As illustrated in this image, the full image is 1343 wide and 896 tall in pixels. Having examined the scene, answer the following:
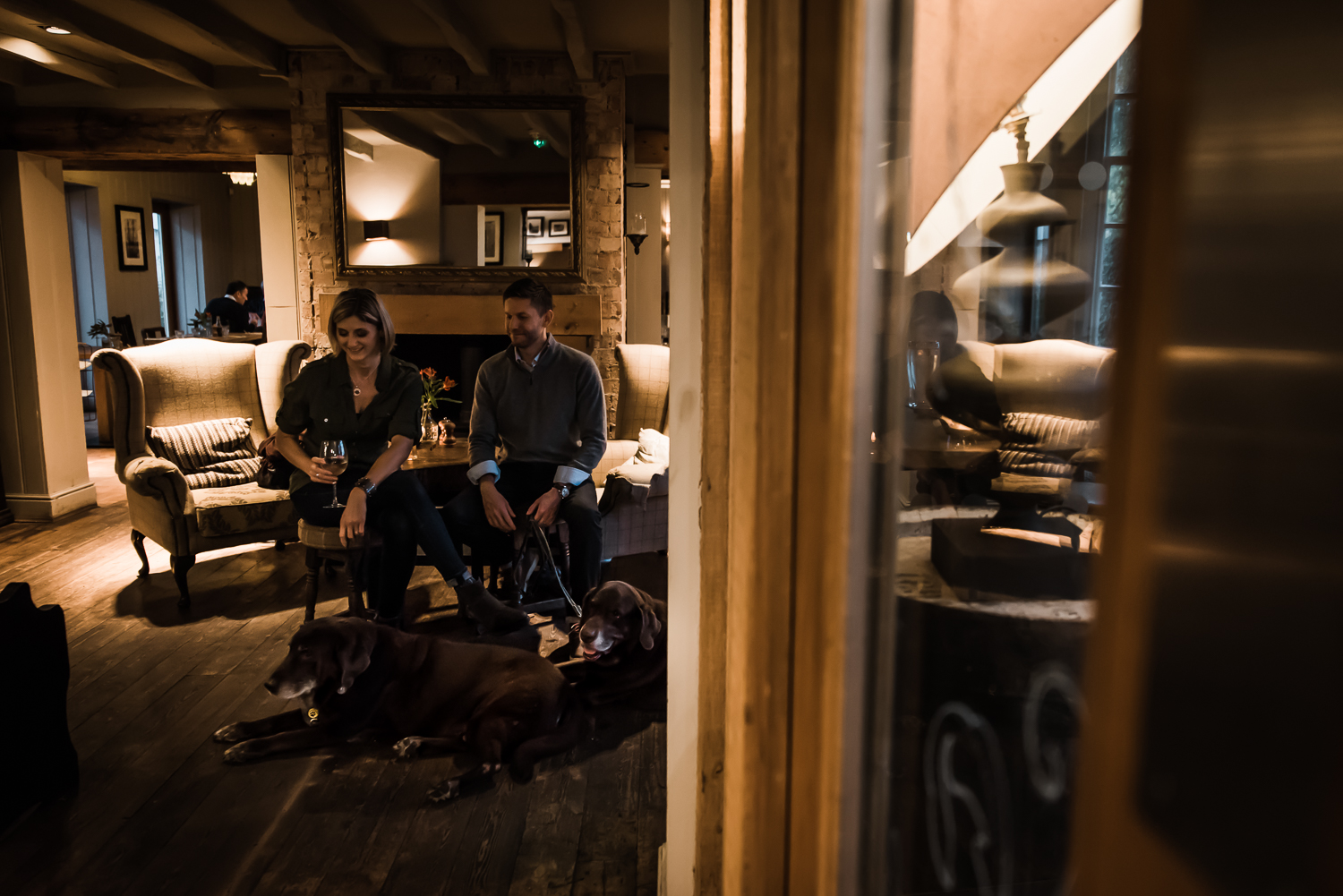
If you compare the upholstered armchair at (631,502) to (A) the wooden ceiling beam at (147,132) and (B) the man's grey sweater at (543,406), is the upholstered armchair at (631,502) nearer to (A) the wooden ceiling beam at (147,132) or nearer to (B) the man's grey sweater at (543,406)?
(B) the man's grey sweater at (543,406)

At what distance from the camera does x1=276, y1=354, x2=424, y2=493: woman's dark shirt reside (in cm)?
283

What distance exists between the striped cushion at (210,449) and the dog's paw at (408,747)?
1882 millimetres

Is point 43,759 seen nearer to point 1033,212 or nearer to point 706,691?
point 706,691

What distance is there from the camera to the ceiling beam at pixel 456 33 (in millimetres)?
3820

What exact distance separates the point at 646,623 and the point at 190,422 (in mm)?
2541

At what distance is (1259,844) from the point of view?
16 cm

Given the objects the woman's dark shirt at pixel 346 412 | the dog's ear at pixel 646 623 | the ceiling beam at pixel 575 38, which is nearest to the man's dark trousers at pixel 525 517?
the woman's dark shirt at pixel 346 412

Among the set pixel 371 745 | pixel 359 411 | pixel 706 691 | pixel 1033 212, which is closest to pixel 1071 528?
pixel 1033 212

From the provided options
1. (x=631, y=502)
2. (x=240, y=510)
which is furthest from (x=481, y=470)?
(x=240, y=510)

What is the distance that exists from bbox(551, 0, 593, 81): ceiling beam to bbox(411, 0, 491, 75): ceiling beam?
1.62 feet

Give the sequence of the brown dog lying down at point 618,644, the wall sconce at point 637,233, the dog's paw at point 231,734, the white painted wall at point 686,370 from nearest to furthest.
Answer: the white painted wall at point 686,370
the dog's paw at point 231,734
the brown dog lying down at point 618,644
the wall sconce at point 637,233

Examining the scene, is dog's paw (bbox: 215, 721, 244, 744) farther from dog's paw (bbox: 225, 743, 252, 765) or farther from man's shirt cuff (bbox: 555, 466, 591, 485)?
man's shirt cuff (bbox: 555, 466, 591, 485)

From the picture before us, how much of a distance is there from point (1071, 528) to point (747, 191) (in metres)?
0.46

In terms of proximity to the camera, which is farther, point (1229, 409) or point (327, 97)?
point (327, 97)
